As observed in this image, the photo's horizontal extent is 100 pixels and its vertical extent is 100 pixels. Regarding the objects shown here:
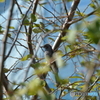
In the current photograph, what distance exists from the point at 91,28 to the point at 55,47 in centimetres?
118

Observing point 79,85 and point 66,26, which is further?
point 79,85

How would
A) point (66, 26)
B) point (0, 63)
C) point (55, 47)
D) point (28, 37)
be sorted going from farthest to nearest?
point (55, 47)
point (28, 37)
point (66, 26)
point (0, 63)

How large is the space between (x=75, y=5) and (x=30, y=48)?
36cm

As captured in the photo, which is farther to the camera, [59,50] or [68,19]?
[59,50]

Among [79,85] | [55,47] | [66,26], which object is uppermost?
[66,26]

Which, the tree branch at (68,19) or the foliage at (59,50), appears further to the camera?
the tree branch at (68,19)

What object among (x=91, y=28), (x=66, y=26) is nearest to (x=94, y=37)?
(x=91, y=28)

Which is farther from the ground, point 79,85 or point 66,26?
point 66,26

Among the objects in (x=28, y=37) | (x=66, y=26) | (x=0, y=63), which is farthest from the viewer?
(x=28, y=37)

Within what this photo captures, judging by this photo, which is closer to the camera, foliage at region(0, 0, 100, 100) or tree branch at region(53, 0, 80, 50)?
foliage at region(0, 0, 100, 100)

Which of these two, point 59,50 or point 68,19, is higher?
point 68,19

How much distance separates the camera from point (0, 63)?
1.86 ft

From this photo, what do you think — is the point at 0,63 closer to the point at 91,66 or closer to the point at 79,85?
the point at 91,66

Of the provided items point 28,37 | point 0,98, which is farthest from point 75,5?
point 0,98
